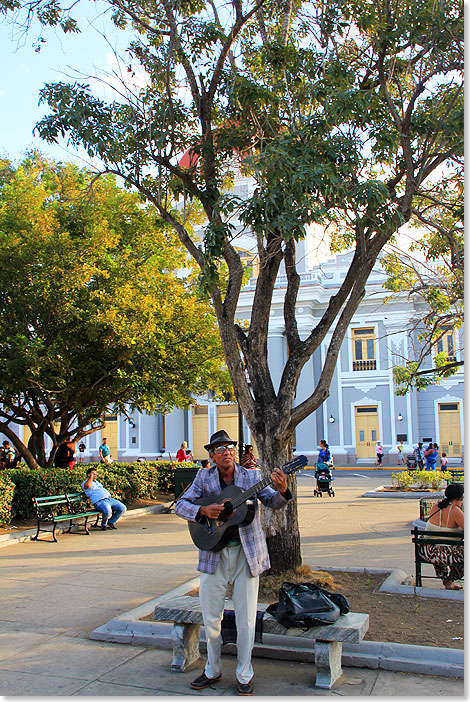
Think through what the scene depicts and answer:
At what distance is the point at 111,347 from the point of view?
13.6 m

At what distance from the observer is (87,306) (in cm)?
1342

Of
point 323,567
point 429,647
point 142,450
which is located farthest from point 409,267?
point 142,450

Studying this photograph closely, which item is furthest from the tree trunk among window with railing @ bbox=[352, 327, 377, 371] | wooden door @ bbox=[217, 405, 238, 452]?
wooden door @ bbox=[217, 405, 238, 452]

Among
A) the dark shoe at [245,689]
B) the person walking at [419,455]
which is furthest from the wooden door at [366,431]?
the dark shoe at [245,689]

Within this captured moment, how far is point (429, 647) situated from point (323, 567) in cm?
321

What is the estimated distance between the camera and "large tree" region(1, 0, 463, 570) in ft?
23.7

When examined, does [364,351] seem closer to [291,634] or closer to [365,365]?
[365,365]

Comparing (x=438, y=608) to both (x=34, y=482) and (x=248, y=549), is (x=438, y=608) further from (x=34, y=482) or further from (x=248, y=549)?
(x=34, y=482)

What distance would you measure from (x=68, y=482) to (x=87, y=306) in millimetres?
3622

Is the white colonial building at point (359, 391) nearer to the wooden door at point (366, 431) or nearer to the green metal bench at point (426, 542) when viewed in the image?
the wooden door at point (366, 431)

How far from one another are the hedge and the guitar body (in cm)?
816

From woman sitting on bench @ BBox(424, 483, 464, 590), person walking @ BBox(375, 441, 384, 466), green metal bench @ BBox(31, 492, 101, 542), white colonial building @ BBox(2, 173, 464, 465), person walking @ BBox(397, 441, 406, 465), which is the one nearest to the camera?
woman sitting on bench @ BBox(424, 483, 464, 590)

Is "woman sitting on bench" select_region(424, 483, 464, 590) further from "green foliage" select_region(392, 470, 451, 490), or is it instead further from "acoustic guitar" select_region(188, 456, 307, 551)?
"green foliage" select_region(392, 470, 451, 490)

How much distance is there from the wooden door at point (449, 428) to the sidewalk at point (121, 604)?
20803 millimetres
